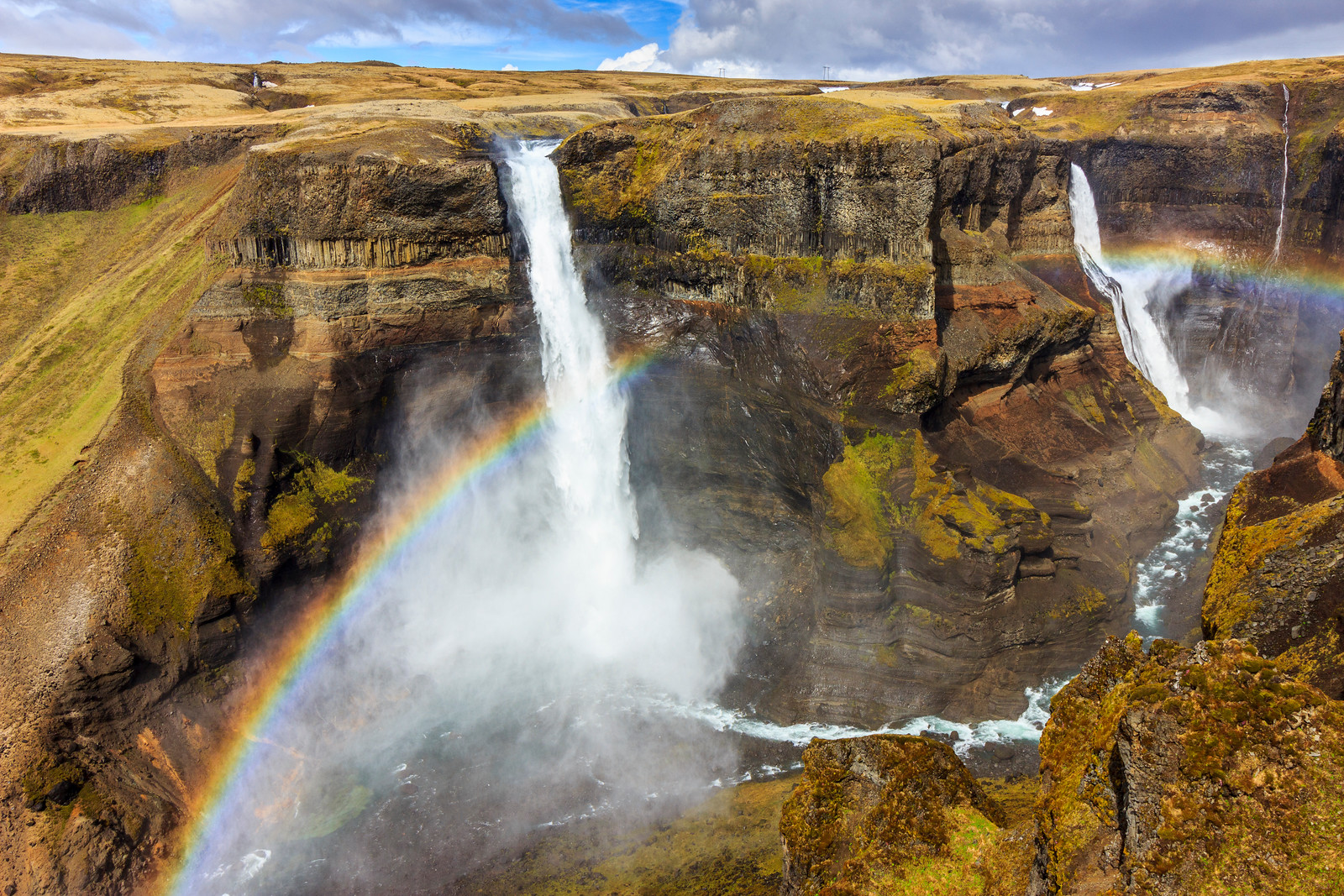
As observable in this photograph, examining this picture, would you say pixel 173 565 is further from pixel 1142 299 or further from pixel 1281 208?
pixel 1281 208

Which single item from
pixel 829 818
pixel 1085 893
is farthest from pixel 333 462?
pixel 1085 893

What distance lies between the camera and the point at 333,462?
26.9 meters

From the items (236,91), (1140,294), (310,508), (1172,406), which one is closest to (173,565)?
(310,508)

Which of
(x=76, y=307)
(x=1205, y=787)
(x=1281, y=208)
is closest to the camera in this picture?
(x=1205, y=787)

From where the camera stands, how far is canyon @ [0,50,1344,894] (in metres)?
21.2

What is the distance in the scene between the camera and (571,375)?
29.4 m

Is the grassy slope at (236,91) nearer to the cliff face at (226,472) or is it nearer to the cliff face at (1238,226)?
the cliff face at (226,472)

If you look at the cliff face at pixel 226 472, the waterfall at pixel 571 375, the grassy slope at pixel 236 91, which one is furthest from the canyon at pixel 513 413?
the grassy slope at pixel 236 91

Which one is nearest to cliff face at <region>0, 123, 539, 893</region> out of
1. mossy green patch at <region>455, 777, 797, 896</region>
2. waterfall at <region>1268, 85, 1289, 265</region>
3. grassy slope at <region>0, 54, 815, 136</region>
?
mossy green patch at <region>455, 777, 797, 896</region>

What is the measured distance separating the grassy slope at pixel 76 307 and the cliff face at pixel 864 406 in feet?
55.5

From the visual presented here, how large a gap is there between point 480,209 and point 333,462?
10.9 m

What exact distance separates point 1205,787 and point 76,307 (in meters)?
37.6

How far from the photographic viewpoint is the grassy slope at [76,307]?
24156mm

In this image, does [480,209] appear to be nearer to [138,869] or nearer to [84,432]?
[84,432]
